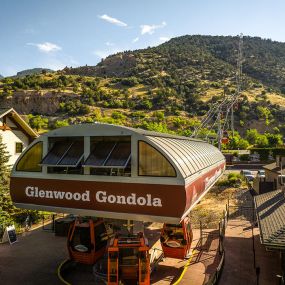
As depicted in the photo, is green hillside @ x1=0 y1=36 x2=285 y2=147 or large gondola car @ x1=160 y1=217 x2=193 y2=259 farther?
green hillside @ x1=0 y1=36 x2=285 y2=147

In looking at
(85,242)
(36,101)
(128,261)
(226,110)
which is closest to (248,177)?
(85,242)

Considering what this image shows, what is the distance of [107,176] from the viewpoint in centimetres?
1440

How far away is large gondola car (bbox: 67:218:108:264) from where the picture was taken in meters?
16.1

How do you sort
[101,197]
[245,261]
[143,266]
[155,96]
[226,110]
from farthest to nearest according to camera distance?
[155,96], [226,110], [245,261], [101,197], [143,266]

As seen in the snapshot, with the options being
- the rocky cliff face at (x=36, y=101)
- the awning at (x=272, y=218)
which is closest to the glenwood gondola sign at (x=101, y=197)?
the awning at (x=272, y=218)

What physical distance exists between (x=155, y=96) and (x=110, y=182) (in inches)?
4193

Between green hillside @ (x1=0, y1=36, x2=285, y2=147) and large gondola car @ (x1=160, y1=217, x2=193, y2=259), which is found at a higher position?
green hillside @ (x1=0, y1=36, x2=285, y2=147)

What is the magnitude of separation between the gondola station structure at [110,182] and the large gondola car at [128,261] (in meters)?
0.04

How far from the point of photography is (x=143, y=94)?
124 metres

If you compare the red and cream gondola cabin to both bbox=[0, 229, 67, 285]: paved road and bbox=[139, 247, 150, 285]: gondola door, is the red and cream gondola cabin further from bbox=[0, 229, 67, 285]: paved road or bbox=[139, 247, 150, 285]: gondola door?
bbox=[0, 229, 67, 285]: paved road

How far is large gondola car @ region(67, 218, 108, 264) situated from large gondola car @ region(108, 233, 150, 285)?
7.37 ft

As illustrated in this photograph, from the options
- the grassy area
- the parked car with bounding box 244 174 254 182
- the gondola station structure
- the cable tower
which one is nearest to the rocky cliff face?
the cable tower

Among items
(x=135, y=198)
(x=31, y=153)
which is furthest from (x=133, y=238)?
(x=31, y=153)

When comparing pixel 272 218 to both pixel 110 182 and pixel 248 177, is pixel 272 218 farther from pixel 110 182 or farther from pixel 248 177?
pixel 248 177
